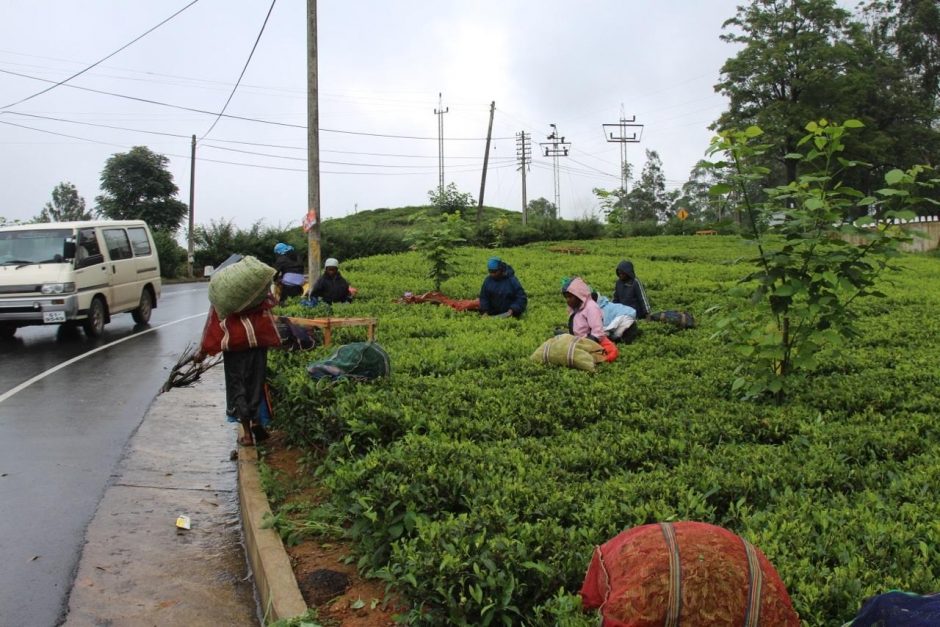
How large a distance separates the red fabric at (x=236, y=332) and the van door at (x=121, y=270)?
873 centimetres

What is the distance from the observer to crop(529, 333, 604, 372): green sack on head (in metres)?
7.18

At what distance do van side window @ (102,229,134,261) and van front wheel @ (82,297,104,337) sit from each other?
40.9 inches

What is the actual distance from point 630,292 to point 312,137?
7272 mm

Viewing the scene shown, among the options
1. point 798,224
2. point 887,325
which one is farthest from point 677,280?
point 798,224

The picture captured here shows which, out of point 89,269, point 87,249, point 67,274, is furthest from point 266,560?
point 87,249

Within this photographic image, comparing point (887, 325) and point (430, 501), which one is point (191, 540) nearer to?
point (430, 501)

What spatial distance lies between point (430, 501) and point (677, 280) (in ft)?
42.5

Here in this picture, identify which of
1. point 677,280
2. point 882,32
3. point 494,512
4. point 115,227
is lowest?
point 494,512

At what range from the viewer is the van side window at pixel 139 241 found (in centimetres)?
1508

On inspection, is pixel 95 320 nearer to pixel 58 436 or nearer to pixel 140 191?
pixel 58 436

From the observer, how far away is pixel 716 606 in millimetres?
2508

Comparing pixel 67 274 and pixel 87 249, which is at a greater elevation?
pixel 87 249

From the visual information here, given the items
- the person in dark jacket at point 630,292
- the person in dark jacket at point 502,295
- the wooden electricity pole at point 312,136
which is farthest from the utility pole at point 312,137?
the person in dark jacket at point 630,292

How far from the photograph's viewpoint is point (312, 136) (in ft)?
48.6
